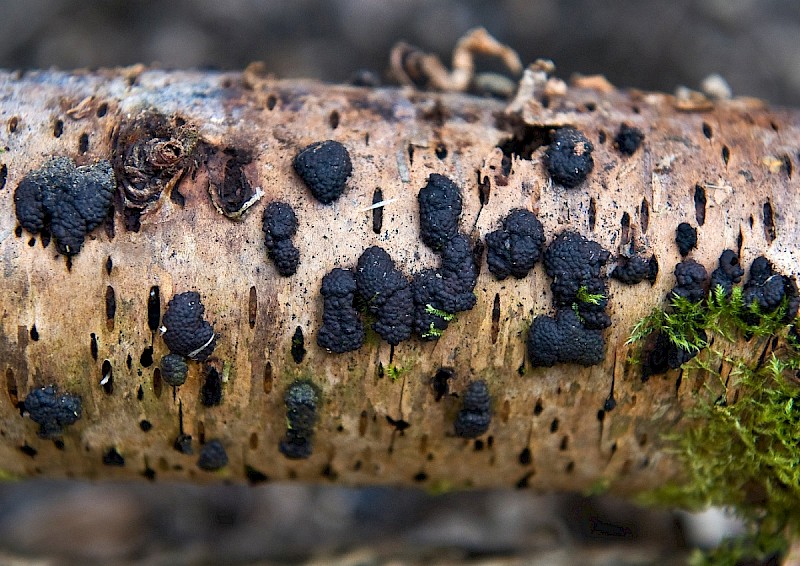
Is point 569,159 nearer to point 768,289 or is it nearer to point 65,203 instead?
point 768,289

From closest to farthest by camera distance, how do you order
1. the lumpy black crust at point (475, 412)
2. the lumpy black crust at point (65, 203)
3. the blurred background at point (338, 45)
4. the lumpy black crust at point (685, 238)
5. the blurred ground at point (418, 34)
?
the lumpy black crust at point (65, 203) → the lumpy black crust at point (685, 238) → the lumpy black crust at point (475, 412) → the blurred background at point (338, 45) → the blurred ground at point (418, 34)

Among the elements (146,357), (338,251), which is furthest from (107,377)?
(338,251)

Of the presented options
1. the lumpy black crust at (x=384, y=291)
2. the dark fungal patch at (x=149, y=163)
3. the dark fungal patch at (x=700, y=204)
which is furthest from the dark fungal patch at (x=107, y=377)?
the dark fungal patch at (x=700, y=204)

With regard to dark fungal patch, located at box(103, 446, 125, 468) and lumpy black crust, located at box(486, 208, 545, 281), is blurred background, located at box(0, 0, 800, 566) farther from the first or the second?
lumpy black crust, located at box(486, 208, 545, 281)

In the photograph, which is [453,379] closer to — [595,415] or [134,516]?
[595,415]

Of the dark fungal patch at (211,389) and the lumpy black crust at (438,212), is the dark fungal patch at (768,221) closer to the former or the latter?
the lumpy black crust at (438,212)

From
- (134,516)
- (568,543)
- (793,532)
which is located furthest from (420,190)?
(134,516)

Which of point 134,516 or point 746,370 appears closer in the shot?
point 746,370
